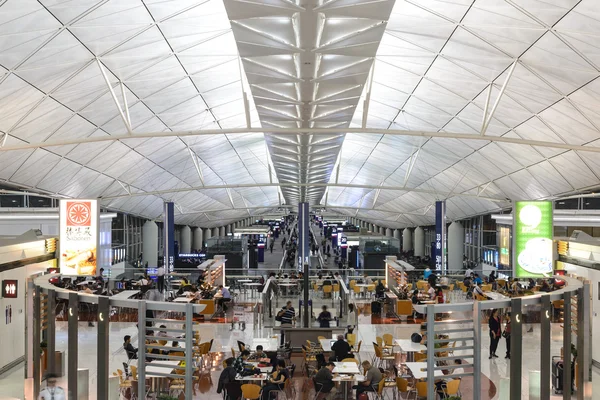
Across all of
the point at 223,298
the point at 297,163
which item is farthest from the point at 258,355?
the point at 297,163

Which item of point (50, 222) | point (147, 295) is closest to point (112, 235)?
point (50, 222)

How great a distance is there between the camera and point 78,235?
21688 mm

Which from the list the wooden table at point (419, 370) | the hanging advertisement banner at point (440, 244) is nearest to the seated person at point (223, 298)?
the wooden table at point (419, 370)

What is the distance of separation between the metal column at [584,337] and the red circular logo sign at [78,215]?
15.5 m

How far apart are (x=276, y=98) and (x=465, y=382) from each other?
969cm

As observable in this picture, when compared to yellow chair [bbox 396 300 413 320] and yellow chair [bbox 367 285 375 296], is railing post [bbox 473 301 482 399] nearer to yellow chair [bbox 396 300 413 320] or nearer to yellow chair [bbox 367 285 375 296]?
yellow chair [bbox 396 300 413 320]

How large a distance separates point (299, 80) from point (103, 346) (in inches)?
345

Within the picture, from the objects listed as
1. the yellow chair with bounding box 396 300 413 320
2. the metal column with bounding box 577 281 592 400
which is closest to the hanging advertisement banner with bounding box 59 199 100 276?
the yellow chair with bounding box 396 300 413 320

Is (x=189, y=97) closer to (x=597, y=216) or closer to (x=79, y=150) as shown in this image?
(x=79, y=150)

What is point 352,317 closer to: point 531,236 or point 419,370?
point 531,236

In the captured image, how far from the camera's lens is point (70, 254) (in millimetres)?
21531

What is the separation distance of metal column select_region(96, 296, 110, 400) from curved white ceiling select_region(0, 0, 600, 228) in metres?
6.03

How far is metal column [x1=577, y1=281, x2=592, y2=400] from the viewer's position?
40.5 feet

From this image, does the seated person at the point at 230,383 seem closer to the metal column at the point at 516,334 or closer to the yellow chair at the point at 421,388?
the yellow chair at the point at 421,388
